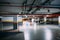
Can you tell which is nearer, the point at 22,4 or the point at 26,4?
the point at 26,4

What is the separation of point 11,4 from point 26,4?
1.10 m

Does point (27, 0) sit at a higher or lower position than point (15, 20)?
higher

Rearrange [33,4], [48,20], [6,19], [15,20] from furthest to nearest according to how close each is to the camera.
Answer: [48,20], [6,19], [15,20], [33,4]

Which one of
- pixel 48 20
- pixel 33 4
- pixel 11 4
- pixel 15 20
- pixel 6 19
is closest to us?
pixel 33 4

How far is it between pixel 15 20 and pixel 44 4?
5.20m

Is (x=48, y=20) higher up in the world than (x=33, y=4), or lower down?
lower down

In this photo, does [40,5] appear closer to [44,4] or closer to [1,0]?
[44,4]

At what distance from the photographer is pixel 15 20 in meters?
10.0

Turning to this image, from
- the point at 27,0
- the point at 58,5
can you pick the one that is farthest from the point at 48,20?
the point at 27,0

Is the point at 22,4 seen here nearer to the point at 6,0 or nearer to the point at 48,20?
the point at 6,0

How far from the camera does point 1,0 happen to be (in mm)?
5219

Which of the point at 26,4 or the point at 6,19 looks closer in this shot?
the point at 26,4

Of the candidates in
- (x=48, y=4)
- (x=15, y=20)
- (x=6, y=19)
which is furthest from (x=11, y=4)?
(x=6, y=19)

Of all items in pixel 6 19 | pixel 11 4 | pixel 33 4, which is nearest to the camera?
pixel 33 4
